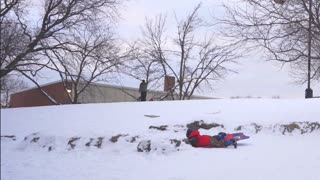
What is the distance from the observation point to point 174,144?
33.6 ft

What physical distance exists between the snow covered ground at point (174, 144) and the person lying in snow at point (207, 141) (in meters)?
0.24

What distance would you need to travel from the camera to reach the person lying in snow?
10617mm

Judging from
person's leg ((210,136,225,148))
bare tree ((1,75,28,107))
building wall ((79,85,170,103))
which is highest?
building wall ((79,85,170,103))

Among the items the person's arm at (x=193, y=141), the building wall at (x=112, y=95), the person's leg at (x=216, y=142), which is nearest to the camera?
the person's arm at (x=193, y=141)

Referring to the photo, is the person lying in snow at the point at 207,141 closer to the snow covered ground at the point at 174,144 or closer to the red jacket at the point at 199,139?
the red jacket at the point at 199,139

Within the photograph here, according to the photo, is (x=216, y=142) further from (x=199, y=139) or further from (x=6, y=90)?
(x=6, y=90)

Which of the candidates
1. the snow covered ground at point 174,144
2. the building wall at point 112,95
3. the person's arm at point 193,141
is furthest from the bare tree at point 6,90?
the building wall at point 112,95

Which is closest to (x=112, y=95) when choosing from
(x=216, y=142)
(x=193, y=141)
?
(x=216, y=142)

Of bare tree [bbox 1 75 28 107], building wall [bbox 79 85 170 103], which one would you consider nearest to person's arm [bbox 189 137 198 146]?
bare tree [bbox 1 75 28 107]

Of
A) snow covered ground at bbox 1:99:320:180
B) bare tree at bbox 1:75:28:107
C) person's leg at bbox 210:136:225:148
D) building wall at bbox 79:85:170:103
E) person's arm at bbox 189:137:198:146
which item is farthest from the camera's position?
building wall at bbox 79:85:170:103

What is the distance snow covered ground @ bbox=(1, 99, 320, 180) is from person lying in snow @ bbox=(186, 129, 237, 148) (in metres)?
0.24

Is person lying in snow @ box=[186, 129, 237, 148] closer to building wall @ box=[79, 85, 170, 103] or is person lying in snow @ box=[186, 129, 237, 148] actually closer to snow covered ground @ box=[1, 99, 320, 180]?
snow covered ground @ box=[1, 99, 320, 180]

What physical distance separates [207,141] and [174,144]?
0.97 meters

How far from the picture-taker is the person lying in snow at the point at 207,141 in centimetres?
1062
